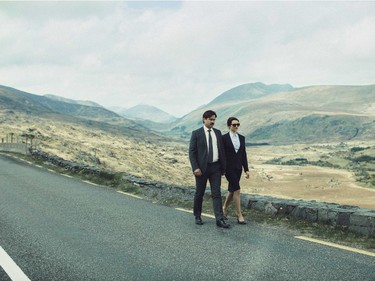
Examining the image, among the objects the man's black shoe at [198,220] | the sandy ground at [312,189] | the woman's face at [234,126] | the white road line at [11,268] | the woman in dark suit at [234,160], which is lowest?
the sandy ground at [312,189]

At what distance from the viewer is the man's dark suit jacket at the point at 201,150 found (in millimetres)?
8633

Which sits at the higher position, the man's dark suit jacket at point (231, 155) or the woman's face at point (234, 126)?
the woman's face at point (234, 126)

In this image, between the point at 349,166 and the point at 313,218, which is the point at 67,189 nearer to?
the point at 313,218

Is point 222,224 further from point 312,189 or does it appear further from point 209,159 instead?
point 312,189

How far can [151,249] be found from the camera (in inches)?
271

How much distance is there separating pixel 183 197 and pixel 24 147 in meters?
21.7

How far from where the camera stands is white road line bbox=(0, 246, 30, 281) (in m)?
5.55

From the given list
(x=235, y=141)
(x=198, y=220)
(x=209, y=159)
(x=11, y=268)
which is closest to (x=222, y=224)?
(x=198, y=220)

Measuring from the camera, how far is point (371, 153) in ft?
354

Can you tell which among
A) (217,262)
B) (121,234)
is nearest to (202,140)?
(121,234)

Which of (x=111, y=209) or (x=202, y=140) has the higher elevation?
(x=202, y=140)

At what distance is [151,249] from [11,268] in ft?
7.09

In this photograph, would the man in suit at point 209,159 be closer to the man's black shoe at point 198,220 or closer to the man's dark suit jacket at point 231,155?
the man's black shoe at point 198,220

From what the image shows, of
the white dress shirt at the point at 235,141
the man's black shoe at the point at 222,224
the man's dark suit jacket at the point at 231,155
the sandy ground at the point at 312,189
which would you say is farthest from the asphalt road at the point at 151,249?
the sandy ground at the point at 312,189
